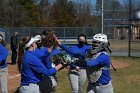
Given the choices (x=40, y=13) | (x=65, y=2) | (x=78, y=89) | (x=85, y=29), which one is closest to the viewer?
(x=78, y=89)

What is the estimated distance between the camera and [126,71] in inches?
805

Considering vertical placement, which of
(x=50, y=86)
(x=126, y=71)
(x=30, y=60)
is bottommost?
(x=126, y=71)

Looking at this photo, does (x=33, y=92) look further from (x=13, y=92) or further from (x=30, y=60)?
(x=13, y=92)

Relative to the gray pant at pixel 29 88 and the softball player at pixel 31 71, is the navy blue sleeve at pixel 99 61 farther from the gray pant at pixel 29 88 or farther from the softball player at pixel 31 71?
the gray pant at pixel 29 88

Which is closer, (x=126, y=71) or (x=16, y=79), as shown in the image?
(x=16, y=79)

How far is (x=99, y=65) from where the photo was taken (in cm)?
771

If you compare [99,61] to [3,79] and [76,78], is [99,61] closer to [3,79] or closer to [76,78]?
[76,78]

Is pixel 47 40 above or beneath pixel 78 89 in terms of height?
above

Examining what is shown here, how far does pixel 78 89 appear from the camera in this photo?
10.7 metres

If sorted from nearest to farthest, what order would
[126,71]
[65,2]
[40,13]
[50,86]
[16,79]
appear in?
[50,86]
[16,79]
[126,71]
[40,13]
[65,2]

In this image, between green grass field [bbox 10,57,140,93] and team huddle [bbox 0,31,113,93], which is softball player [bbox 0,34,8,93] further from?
green grass field [bbox 10,57,140,93]

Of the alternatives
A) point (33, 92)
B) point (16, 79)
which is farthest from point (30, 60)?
point (16, 79)

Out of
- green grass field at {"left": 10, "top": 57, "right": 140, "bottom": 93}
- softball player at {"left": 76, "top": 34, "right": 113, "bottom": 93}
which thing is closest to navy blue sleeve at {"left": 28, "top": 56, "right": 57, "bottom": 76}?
softball player at {"left": 76, "top": 34, "right": 113, "bottom": 93}

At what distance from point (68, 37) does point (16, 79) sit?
25837 millimetres
